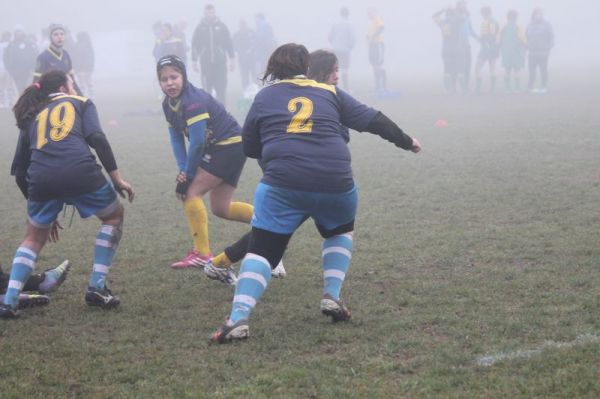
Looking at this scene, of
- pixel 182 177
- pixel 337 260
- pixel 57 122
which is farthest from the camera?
pixel 182 177

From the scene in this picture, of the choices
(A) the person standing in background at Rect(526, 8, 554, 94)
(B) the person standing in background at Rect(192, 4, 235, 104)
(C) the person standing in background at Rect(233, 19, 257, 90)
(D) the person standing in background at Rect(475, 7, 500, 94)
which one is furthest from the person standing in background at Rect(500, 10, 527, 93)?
(B) the person standing in background at Rect(192, 4, 235, 104)

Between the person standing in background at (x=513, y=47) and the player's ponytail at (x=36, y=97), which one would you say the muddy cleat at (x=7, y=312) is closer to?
the player's ponytail at (x=36, y=97)

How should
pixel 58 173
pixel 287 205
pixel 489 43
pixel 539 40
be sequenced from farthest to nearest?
1. pixel 489 43
2. pixel 539 40
3. pixel 58 173
4. pixel 287 205

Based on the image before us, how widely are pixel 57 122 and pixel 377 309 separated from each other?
221 cm

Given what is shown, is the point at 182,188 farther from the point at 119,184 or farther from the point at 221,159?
the point at 119,184

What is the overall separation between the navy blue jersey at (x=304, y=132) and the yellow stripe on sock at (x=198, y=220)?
5.11 ft

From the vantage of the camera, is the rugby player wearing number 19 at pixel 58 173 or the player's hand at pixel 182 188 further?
the player's hand at pixel 182 188

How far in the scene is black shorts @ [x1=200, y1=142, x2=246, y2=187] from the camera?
6434 mm

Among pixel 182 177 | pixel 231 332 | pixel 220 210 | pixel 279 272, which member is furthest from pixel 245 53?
pixel 231 332

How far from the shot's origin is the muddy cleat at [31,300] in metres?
5.64

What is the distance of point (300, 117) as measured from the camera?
16.0ft

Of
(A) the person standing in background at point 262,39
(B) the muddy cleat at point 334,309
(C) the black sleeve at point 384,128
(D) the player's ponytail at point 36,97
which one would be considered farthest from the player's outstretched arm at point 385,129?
(A) the person standing in background at point 262,39

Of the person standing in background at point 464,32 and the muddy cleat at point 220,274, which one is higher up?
the muddy cleat at point 220,274

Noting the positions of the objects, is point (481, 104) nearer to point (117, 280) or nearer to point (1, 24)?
point (117, 280)
